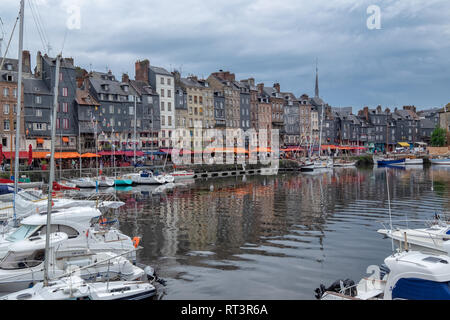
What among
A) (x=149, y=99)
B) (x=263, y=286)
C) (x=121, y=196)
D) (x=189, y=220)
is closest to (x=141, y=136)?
(x=149, y=99)

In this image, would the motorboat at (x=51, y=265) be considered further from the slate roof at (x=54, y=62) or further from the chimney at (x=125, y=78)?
the chimney at (x=125, y=78)

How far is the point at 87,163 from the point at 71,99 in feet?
39.8

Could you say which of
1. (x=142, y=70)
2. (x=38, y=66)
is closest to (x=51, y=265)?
(x=38, y=66)

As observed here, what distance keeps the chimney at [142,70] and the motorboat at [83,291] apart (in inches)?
3073

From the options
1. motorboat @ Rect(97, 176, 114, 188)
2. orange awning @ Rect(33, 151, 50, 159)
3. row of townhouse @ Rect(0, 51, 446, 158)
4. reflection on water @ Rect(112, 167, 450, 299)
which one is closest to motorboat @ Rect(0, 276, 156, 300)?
reflection on water @ Rect(112, 167, 450, 299)

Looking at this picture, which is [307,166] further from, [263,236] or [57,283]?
[57,283]

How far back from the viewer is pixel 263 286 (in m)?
16.9

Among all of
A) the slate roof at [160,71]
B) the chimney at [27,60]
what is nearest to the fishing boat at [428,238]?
the chimney at [27,60]

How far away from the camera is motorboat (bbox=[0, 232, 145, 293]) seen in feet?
49.3

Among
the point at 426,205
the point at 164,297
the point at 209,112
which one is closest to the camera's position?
the point at 164,297

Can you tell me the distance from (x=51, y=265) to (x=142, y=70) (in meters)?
77.8

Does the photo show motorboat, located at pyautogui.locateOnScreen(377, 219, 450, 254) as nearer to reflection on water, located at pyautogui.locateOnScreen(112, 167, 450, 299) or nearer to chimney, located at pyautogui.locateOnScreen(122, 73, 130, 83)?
reflection on water, located at pyautogui.locateOnScreen(112, 167, 450, 299)

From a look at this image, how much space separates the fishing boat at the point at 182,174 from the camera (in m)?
A: 68.4
